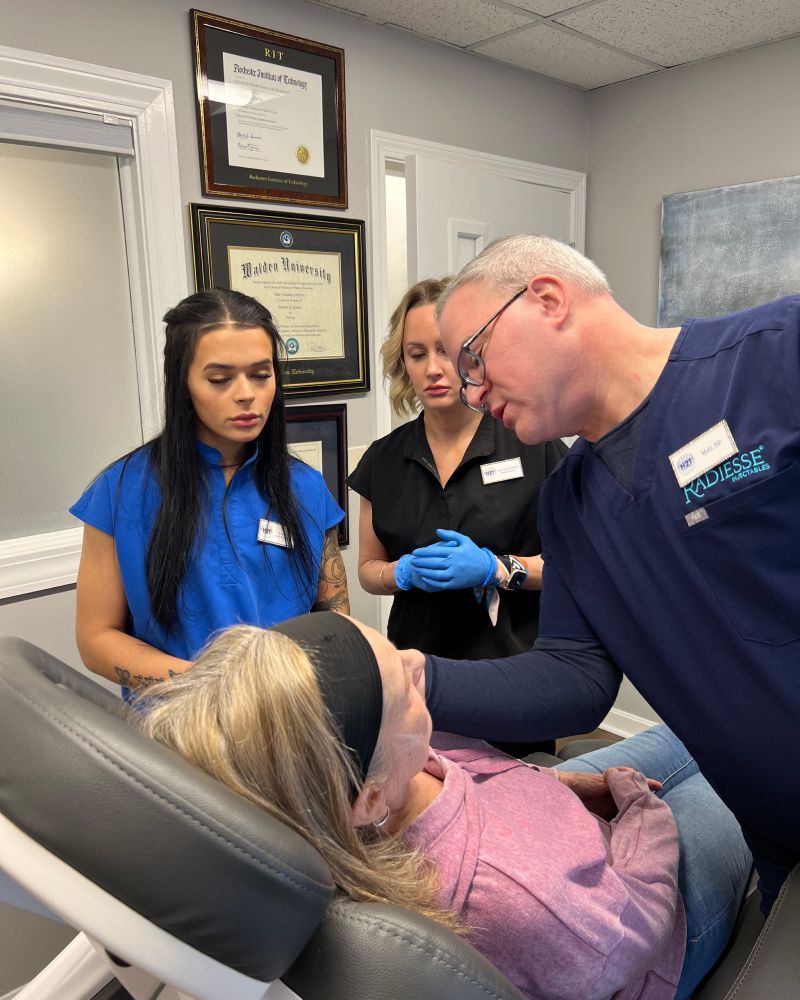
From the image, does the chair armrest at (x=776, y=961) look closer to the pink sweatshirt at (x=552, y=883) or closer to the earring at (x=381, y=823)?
the pink sweatshirt at (x=552, y=883)

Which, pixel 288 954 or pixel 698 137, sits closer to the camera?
pixel 288 954

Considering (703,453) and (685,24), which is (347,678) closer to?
(703,453)

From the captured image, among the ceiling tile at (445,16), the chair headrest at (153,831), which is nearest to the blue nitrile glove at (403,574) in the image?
the chair headrest at (153,831)

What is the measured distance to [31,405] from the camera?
194cm

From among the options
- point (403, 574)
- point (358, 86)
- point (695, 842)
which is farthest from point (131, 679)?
point (358, 86)

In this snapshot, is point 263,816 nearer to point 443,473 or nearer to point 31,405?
point 443,473

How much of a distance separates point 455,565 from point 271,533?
391mm

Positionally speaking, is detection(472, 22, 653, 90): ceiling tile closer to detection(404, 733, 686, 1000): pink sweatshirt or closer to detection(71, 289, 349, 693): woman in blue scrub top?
detection(71, 289, 349, 693): woman in blue scrub top

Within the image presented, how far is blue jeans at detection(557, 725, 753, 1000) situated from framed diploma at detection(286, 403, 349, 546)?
1310 millimetres

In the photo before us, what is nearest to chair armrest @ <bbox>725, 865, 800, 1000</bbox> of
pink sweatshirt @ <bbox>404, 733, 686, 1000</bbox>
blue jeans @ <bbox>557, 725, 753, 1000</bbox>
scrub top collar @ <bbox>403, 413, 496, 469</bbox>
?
pink sweatshirt @ <bbox>404, 733, 686, 1000</bbox>

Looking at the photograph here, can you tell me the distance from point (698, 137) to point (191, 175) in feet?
6.49

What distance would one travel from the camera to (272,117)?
7.07 feet

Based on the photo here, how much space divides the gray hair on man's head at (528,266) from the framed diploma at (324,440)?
1.30 m

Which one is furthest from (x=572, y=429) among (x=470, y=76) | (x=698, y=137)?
(x=698, y=137)
